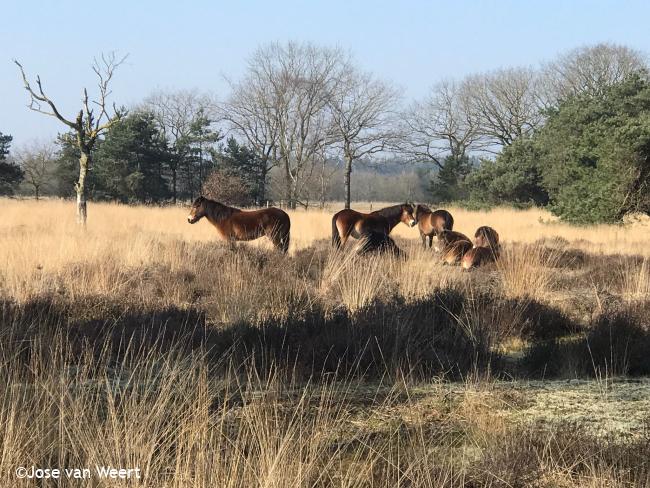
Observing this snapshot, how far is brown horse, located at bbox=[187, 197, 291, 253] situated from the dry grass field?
1.83 meters

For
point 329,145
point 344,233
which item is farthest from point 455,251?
point 329,145

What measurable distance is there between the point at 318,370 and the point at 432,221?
401 inches

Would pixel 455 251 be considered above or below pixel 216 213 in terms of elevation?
below

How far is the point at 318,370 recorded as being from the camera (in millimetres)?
4551

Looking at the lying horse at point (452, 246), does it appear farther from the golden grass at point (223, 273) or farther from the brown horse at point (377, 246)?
the brown horse at point (377, 246)

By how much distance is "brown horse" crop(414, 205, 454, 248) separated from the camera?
46.0 ft

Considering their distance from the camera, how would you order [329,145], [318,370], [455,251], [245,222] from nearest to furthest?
[318,370], [455,251], [245,222], [329,145]

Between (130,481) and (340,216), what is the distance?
10715 millimetres

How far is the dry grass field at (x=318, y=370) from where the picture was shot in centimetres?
257

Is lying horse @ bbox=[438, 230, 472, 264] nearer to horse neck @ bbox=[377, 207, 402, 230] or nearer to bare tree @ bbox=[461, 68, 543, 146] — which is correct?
horse neck @ bbox=[377, 207, 402, 230]

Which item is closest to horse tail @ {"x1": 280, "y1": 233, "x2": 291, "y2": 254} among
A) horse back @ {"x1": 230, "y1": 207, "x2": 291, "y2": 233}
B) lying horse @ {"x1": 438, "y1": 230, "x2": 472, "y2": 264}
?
horse back @ {"x1": 230, "y1": 207, "x2": 291, "y2": 233}

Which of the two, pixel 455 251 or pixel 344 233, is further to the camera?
pixel 344 233

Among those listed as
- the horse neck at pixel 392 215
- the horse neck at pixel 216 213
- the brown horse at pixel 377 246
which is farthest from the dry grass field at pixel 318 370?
the horse neck at pixel 392 215

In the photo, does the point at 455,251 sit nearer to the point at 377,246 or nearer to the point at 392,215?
the point at 377,246
